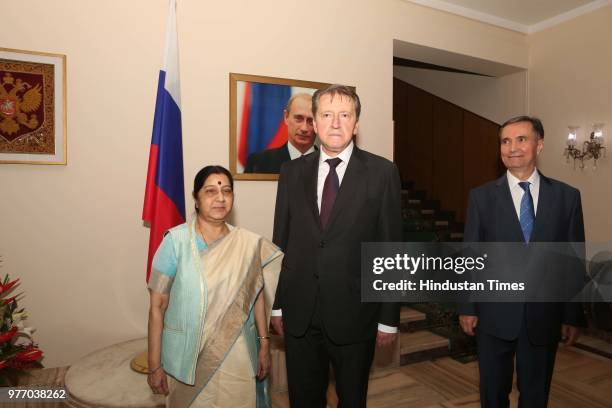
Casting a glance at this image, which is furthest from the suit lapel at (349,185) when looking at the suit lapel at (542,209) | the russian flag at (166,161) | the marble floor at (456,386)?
the marble floor at (456,386)

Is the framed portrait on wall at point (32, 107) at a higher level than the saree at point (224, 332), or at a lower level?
higher

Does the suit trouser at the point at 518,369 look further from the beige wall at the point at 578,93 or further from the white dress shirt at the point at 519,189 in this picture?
the beige wall at the point at 578,93

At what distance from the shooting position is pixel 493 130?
5340 millimetres

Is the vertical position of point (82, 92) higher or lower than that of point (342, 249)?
higher

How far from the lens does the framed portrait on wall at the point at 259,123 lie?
3145mm

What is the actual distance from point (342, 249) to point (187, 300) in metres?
0.60

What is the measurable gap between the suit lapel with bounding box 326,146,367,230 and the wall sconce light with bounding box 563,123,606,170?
3.77 m

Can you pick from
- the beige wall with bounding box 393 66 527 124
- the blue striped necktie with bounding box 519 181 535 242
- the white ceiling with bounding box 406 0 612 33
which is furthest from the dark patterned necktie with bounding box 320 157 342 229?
the beige wall with bounding box 393 66 527 124

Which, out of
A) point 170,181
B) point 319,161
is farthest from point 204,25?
point 319,161

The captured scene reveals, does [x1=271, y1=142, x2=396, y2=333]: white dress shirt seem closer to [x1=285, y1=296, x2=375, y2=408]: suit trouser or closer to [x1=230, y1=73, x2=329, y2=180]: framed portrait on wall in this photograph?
[x1=285, y1=296, x2=375, y2=408]: suit trouser

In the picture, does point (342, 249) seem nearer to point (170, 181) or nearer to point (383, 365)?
point (170, 181)

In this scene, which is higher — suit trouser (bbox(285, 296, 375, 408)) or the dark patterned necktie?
the dark patterned necktie

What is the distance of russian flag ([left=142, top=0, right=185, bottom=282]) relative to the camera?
2.34 metres

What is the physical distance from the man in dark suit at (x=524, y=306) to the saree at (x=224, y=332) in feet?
3.41
